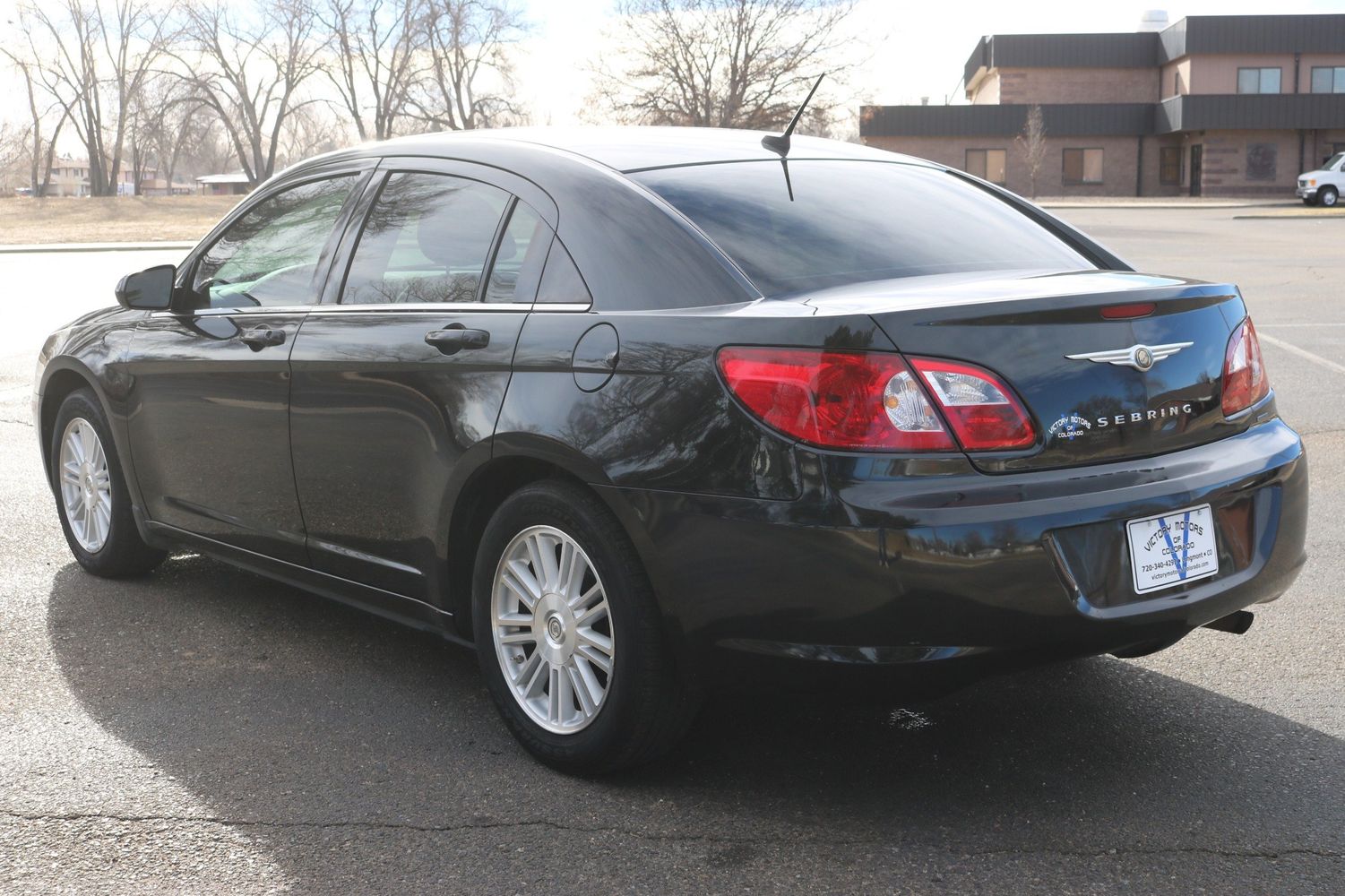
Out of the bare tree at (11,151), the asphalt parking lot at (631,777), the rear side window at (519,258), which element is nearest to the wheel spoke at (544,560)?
the asphalt parking lot at (631,777)

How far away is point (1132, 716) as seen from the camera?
12.8 feet

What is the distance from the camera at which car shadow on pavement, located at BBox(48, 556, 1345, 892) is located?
10.4 ft

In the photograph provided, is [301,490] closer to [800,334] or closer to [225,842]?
[225,842]

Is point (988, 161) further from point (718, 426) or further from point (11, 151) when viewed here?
point (11, 151)

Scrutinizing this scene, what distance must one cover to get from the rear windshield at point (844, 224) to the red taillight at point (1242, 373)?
1.63ft

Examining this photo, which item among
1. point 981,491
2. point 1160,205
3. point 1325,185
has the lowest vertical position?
point 981,491

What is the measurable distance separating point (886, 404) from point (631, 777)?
119 cm

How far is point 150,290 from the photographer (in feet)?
16.1

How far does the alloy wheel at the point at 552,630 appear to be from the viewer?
3.47 metres

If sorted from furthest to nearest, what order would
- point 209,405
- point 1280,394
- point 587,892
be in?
point 1280,394
point 209,405
point 587,892

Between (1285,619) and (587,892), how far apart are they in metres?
2.93

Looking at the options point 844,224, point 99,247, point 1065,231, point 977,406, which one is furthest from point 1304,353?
point 99,247

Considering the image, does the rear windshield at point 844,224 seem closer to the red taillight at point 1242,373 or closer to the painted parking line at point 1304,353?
the red taillight at point 1242,373

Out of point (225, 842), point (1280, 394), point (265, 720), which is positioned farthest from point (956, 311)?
point (1280, 394)
